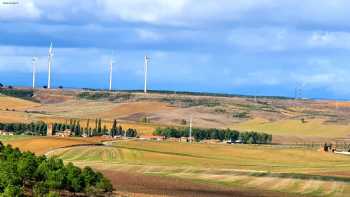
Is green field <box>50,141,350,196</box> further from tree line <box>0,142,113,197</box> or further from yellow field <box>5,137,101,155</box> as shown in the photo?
tree line <box>0,142,113,197</box>

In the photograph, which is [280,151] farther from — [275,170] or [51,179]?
[51,179]

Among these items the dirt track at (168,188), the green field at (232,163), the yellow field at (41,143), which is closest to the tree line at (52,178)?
the dirt track at (168,188)

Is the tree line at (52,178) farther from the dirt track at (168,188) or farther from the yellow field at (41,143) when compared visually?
the yellow field at (41,143)

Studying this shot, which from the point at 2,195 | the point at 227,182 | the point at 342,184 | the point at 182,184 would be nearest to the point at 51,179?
the point at 2,195

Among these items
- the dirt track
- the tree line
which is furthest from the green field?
→ the tree line

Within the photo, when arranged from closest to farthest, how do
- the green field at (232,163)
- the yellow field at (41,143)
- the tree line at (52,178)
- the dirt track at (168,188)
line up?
1. the tree line at (52,178)
2. the dirt track at (168,188)
3. the green field at (232,163)
4. the yellow field at (41,143)

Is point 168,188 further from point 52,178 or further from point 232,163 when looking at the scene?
point 232,163

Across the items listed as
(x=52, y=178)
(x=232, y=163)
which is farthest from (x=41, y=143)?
(x=52, y=178)
